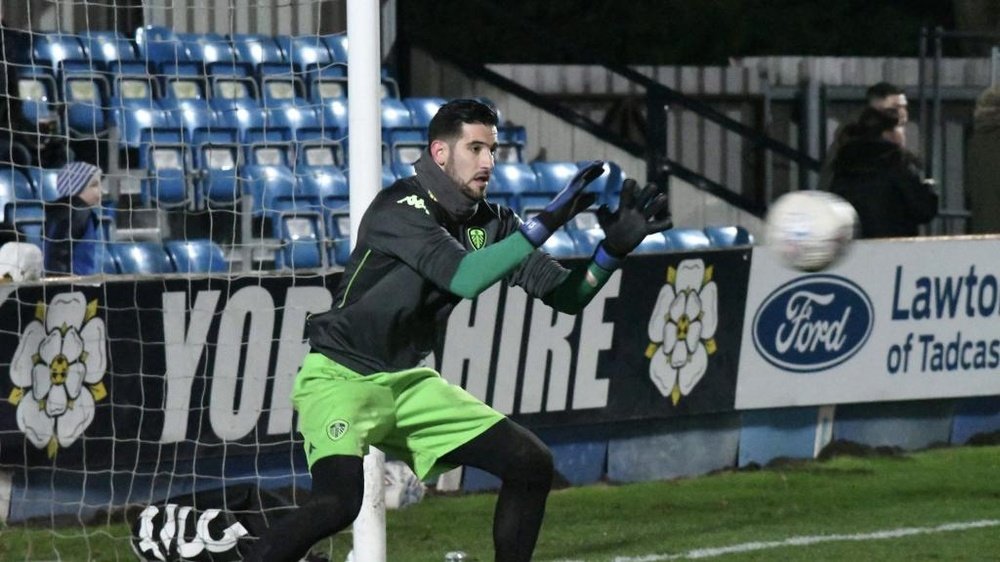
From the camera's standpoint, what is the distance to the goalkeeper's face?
19.4ft

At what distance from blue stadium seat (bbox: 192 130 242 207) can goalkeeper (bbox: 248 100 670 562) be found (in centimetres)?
505

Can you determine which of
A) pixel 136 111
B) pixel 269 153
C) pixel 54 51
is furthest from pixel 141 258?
pixel 54 51

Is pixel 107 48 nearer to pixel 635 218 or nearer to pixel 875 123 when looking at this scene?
pixel 875 123

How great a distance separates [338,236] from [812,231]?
511 cm

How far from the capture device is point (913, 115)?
672 inches

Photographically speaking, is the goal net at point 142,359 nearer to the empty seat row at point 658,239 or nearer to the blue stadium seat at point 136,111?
the blue stadium seat at point 136,111

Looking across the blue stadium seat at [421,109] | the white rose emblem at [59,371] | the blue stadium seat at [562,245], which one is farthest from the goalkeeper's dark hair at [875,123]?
the white rose emblem at [59,371]

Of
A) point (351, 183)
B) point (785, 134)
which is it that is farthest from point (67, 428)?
point (785, 134)

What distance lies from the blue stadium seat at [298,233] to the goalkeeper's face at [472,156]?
422cm

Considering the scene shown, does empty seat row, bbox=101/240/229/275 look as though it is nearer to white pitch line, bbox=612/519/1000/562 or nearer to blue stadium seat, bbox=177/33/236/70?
blue stadium seat, bbox=177/33/236/70

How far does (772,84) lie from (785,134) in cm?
49

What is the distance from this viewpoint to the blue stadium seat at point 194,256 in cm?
991

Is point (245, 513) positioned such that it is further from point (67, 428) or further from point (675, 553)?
point (675, 553)

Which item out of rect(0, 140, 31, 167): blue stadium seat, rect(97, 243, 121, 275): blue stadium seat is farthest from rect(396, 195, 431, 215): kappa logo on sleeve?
rect(0, 140, 31, 167): blue stadium seat
